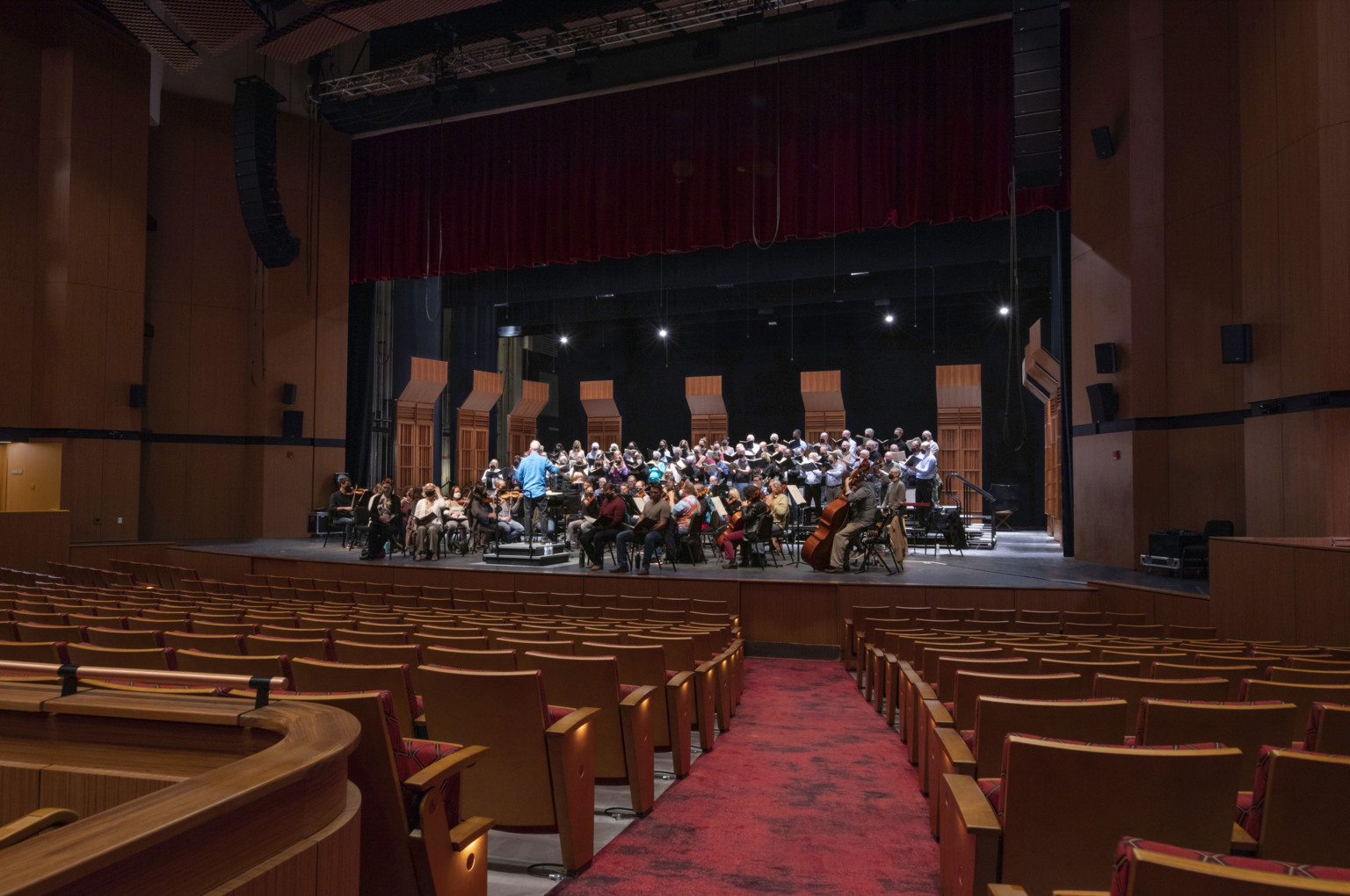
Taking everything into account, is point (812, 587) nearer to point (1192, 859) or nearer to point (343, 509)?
point (1192, 859)

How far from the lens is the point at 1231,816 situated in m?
1.70

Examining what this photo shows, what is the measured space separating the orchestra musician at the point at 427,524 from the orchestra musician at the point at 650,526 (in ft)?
8.74

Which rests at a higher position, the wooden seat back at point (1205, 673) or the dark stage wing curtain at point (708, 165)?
the dark stage wing curtain at point (708, 165)

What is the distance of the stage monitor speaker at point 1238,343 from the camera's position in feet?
27.9

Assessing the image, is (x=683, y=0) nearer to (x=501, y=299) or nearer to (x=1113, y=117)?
(x=1113, y=117)

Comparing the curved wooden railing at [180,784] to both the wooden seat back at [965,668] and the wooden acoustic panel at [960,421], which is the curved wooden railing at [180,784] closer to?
the wooden seat back at [965,668]

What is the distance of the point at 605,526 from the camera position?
31.2ft

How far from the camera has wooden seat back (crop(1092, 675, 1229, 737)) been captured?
8.89 ft

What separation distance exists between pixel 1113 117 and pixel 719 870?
424 inches

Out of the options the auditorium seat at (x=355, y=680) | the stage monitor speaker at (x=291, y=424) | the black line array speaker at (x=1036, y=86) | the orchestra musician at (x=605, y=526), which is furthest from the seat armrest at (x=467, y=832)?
the stage monitor speaker at (x=291, y=424)

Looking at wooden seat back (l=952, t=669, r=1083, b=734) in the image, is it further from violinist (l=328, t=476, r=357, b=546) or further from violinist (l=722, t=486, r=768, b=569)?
violinist (l=328, t=476, r=357, b=546)

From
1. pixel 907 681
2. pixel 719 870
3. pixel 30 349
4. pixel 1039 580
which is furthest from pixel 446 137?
pixel 719 870

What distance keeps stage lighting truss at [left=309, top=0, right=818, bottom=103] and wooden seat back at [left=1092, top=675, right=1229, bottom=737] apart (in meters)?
10.4

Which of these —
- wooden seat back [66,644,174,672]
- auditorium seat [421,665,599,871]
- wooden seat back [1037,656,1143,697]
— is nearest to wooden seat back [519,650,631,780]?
auditorium seat [421,665,599,871]
